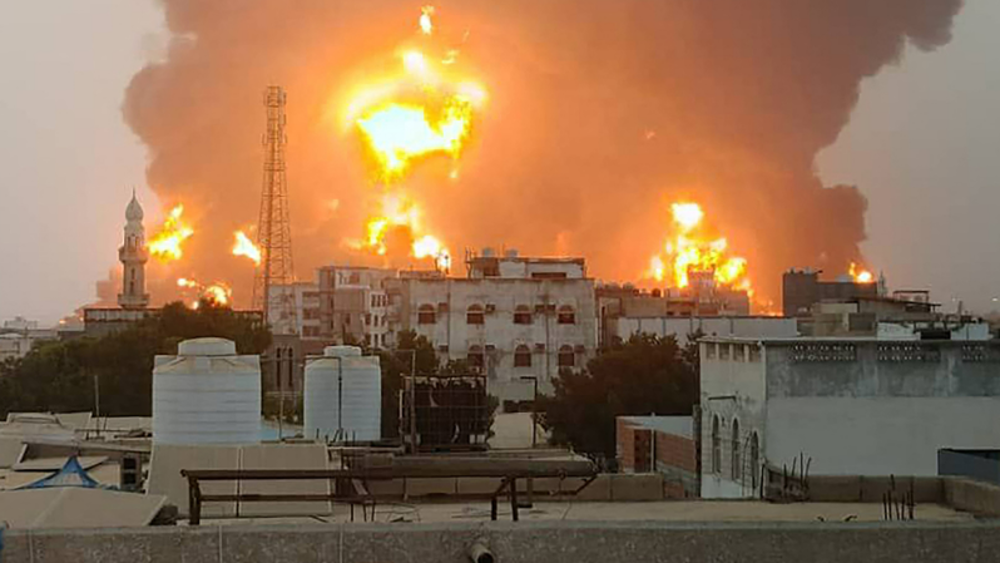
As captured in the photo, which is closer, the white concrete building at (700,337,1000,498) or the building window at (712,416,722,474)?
the white concrete building at (700,337,1000,498)

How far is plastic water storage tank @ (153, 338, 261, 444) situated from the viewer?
21.3m

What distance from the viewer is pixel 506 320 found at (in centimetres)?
6994

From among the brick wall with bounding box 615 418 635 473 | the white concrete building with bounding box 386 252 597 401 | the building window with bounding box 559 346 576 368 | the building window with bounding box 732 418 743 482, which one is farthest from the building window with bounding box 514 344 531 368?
the building window with bounding box 732 418 743 482

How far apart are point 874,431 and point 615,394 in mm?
20115

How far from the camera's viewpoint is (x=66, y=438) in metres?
22.5

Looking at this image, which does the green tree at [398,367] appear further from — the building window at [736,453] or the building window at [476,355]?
the building window at [736,453]

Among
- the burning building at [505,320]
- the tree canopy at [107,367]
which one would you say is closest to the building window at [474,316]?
the burning building at [505,320]

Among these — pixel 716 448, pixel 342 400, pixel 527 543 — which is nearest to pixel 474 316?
pixel 342 400

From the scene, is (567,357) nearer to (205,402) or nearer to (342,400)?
(342,400)

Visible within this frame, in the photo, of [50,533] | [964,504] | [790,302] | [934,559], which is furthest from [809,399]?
[790,302]

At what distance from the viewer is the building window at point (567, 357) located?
7056 cm

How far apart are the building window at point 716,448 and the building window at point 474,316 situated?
131 ft

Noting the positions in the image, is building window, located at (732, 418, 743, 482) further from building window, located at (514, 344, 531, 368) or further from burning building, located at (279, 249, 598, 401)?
building window, located at (514, 344, 531, 368)

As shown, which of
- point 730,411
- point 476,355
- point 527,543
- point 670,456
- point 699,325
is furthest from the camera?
point 699,325
